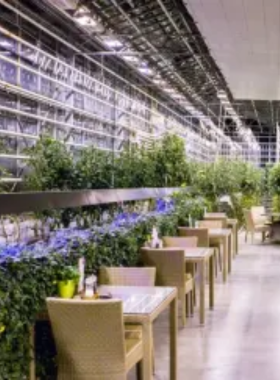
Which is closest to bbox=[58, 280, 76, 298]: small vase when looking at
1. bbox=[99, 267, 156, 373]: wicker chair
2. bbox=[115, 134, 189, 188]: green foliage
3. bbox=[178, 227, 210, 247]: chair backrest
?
bbox=[99, 267, 156, 373]: wicker chair

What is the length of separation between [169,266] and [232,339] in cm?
86

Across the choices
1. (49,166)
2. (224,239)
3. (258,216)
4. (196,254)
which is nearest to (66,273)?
(49,166)

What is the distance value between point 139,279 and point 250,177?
12.5 m

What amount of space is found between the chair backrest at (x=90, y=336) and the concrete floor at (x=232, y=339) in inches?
51.9

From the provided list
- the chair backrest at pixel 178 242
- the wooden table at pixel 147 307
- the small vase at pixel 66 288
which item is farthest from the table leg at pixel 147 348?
the chair backrest at pixel 178 242

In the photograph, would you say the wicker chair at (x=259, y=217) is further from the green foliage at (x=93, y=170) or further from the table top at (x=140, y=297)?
the table top at (x=140, y=297)

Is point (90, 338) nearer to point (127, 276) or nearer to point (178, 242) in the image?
point (127, 276)

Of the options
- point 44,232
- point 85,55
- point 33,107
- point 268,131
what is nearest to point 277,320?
point 44,232

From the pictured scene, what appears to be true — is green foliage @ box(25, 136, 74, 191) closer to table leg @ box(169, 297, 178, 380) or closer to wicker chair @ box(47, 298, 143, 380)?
table leg @ box(169, 297, 178, 380)

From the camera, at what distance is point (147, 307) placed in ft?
12.6

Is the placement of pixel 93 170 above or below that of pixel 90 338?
above

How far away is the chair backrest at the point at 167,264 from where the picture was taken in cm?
604

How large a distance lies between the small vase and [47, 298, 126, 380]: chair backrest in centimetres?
48

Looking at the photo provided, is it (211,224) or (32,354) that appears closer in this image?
(32,354)
